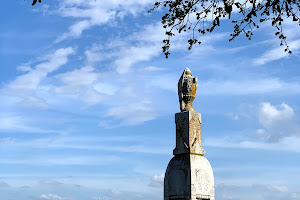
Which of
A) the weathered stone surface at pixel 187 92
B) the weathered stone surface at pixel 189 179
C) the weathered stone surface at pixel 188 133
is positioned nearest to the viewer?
the weathered stone surface at pixel 189 179

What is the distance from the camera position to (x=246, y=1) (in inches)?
322

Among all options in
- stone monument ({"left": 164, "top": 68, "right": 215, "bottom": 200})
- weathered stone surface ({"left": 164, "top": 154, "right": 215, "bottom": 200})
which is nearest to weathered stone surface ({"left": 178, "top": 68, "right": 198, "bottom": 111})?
stone monument ({"left": 164, "top": 68, "right": 215, "bottom": 200})

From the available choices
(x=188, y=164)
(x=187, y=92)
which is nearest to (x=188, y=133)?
(x=188, y=164)

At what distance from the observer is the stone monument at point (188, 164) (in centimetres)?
1091

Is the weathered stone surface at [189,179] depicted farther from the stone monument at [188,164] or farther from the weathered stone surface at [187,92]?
the weathered stone surface at [187,92]

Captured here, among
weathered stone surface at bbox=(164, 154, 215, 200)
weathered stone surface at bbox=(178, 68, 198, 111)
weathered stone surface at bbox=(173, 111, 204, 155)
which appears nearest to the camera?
weathered stone surface at bbox=(164, 154, 215, 200)

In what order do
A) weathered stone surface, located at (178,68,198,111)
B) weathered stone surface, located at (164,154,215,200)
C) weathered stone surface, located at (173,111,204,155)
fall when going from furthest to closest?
weathered stone surface, located at (178,68,198,111)
weathered stone surface, located at (173,111,204,155)
weathered stone surface, located at (164,154,215,200)

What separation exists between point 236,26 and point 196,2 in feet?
3.05

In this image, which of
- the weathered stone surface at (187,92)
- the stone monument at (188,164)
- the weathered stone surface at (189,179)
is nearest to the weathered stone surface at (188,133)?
the stone monument at (188,164)

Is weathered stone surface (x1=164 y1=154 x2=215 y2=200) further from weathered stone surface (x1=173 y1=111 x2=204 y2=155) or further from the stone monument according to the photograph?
weathered stone surface (x1=173 y1=111 x2=204 y2=155)

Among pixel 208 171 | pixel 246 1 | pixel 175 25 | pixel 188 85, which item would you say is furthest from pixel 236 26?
pixel 208 171

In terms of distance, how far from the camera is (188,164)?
433 inches

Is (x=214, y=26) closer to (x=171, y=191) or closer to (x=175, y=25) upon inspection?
(x=175, y=25)

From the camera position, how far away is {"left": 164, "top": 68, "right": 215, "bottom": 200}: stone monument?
35.8ft
